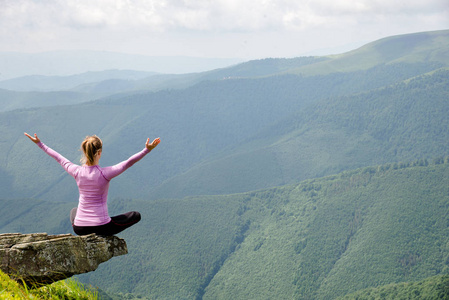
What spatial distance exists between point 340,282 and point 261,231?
149 ft

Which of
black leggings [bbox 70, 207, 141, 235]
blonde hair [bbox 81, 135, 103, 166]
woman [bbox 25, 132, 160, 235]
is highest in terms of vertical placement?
blonde hair [bbox 81, 135, 103, 166]

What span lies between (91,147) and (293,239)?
148042mm

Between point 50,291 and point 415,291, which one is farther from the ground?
point 50,291

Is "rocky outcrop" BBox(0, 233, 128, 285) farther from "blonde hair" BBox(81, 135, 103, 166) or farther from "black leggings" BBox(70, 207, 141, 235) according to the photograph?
"blonde hair" BBox(81, 135, 103, 166)

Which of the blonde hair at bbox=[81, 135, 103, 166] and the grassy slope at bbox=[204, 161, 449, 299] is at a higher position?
the blonde hair at bbox=[81, 135, 103, 166]

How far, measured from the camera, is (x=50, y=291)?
32.9ft

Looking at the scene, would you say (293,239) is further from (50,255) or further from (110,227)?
(50,255)

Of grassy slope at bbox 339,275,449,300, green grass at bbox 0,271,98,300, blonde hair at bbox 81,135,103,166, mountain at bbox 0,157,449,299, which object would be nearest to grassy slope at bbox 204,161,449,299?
mountain at bbox 0,157,449,299

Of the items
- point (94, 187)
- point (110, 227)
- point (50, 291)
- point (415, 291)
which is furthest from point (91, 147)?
point (415, 291)

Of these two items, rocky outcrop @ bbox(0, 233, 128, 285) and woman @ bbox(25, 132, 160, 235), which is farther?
woman @ bbox(25, 132, 160, 235)

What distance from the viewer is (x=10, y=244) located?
10242 millimetres

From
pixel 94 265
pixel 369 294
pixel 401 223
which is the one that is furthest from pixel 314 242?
pixel 94 265

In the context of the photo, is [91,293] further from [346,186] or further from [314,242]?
[346,186]

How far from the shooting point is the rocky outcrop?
9.78 m
